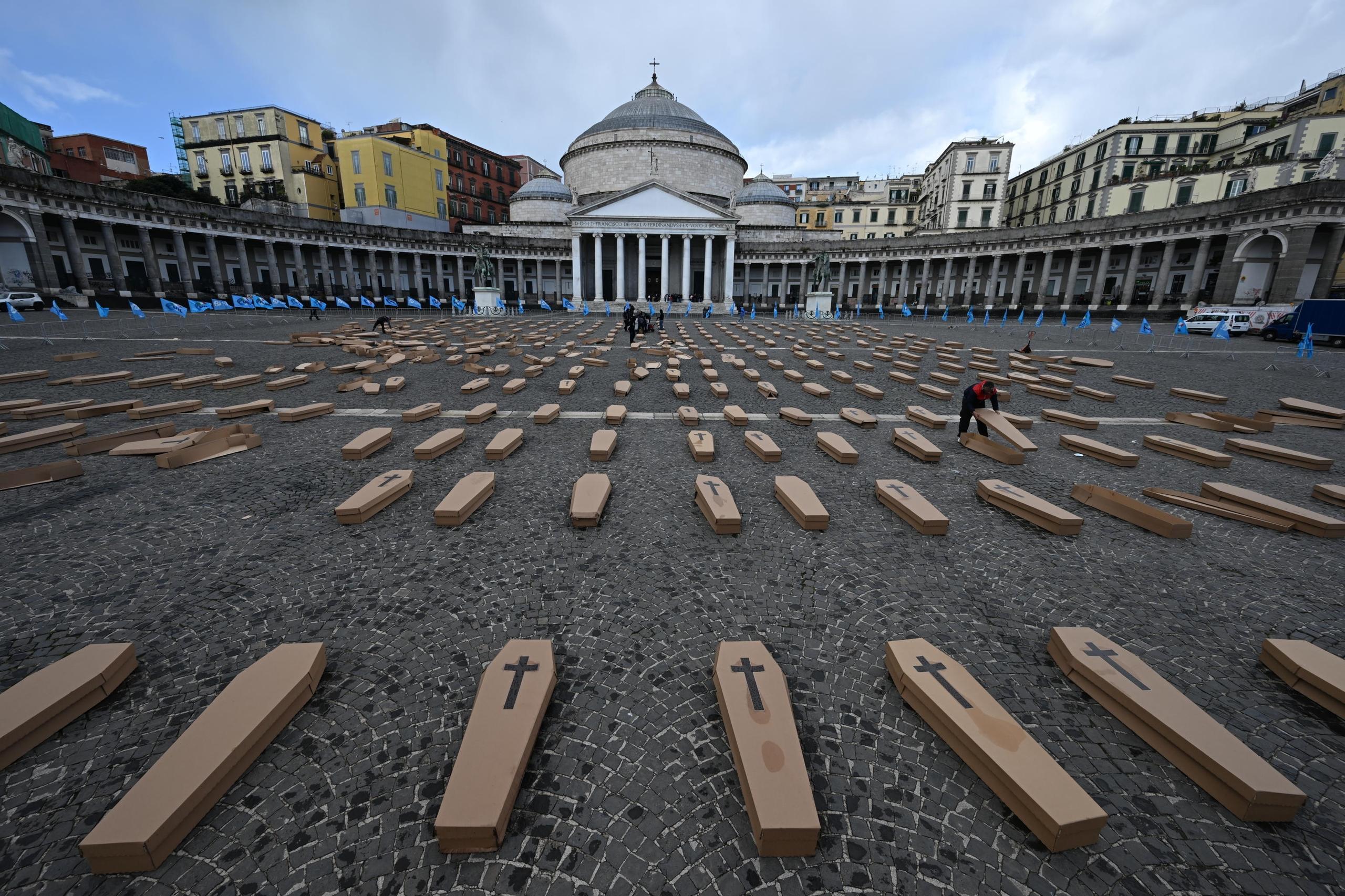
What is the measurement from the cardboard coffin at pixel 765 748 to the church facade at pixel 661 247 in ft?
181

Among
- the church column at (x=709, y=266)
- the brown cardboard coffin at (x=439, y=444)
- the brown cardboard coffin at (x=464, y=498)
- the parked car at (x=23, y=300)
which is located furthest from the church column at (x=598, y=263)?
the brown cardboard coffin at (x=464, y=498)

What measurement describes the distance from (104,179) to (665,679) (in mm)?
89239

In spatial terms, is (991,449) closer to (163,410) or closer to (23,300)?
(163,410)

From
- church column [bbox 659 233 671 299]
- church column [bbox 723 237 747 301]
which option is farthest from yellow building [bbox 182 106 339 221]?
church column [bbox 723 237 747 301]

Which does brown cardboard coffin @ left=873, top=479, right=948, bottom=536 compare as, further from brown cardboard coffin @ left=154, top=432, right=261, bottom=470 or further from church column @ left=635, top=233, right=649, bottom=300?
church column @ left=635, top=233, right=649, bottom=300

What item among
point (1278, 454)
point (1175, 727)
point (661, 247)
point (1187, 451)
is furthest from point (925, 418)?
point (661, 247)

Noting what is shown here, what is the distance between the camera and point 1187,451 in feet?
32.3

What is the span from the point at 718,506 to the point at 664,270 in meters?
54.9

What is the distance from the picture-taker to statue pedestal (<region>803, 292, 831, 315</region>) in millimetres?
48906

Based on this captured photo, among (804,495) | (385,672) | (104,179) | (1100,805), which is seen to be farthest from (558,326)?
(104,179)

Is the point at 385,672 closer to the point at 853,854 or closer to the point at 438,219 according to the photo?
the point at 853,854

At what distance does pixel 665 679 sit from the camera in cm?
414

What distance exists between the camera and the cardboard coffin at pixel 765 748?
282 centimetres

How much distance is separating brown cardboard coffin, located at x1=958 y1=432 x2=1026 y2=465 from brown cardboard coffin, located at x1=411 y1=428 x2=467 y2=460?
32.3 feet
